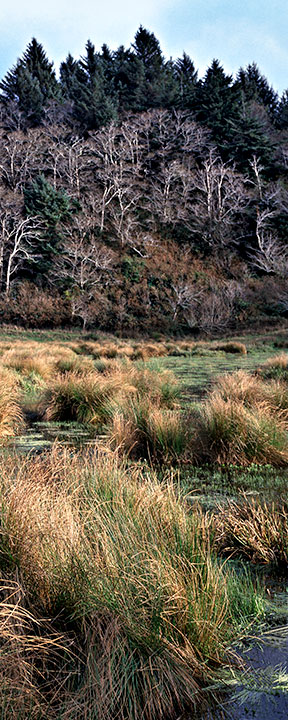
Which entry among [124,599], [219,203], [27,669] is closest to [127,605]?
[124,599]

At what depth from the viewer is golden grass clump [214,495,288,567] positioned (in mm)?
2990

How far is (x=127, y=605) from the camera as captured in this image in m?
2.05

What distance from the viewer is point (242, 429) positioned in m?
5.39

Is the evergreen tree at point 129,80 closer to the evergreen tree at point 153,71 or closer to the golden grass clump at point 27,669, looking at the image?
the evergreen tree at point 153,71

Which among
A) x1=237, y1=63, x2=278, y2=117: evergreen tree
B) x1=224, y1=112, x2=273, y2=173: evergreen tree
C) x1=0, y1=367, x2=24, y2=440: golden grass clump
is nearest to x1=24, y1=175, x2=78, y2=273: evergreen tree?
x1=224, y1=112, x2=273, y2=173: evergreen tree

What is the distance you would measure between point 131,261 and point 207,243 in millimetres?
7750

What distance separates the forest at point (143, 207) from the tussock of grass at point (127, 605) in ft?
125

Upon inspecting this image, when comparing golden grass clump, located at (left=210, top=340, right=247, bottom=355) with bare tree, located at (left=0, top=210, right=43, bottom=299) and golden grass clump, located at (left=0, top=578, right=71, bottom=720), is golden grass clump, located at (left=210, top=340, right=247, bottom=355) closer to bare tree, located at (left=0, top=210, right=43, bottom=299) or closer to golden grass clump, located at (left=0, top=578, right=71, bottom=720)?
golden grass clump, located at (left=0, top=578, right=71, bottom=720)

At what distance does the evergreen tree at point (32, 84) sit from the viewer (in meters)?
57.5

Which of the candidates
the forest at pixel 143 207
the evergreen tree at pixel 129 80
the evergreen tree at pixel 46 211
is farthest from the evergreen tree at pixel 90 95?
the evergreen tree at pixel 46 211

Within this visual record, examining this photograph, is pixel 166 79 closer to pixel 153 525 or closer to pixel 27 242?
pixel 27 242

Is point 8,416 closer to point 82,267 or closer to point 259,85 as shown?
point 82,267

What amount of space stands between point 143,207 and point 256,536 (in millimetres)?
48674

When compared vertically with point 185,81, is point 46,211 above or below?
below
